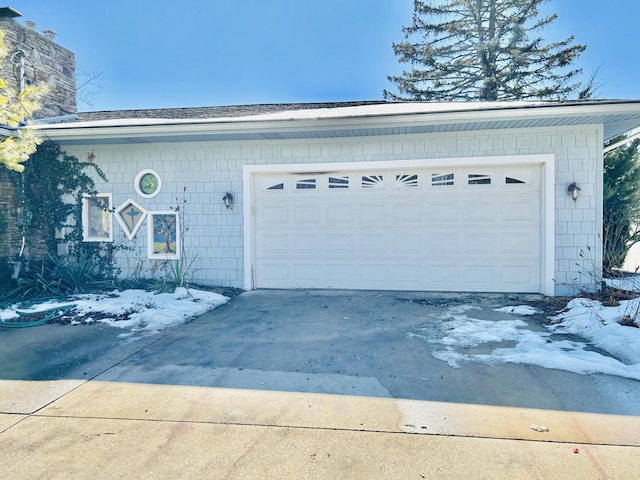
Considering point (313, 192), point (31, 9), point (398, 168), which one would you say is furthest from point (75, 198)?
point (398, 168)

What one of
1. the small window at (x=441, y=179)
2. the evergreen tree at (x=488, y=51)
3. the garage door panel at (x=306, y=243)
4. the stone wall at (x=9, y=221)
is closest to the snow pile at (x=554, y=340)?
the small window at (x=441, y=179)

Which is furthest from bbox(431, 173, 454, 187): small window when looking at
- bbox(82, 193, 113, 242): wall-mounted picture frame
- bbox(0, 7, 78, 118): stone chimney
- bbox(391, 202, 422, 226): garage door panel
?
bbox(0, 7, 78, 118): stone chimney

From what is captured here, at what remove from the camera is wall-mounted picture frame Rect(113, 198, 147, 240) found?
7867mm

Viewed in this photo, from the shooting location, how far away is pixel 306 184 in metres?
7.64

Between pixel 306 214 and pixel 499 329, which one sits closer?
pixel 499 329

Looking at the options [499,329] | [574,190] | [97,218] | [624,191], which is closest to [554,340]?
[499,329]

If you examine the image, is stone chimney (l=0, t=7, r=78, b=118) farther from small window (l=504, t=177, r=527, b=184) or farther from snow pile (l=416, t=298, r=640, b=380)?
small window (l=504, t=177, r=527, b=184)

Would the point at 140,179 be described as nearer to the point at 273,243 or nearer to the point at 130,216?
the point at 130,216

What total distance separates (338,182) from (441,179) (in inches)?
71.2

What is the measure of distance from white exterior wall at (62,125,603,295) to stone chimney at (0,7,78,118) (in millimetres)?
2450

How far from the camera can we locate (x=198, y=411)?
2965mm

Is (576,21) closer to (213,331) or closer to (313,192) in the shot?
(313,192)

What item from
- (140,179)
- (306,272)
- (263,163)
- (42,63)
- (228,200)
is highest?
(42,63)

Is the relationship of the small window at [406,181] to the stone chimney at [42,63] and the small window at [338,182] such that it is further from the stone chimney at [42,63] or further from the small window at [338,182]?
the stone chimney at [42,63]
